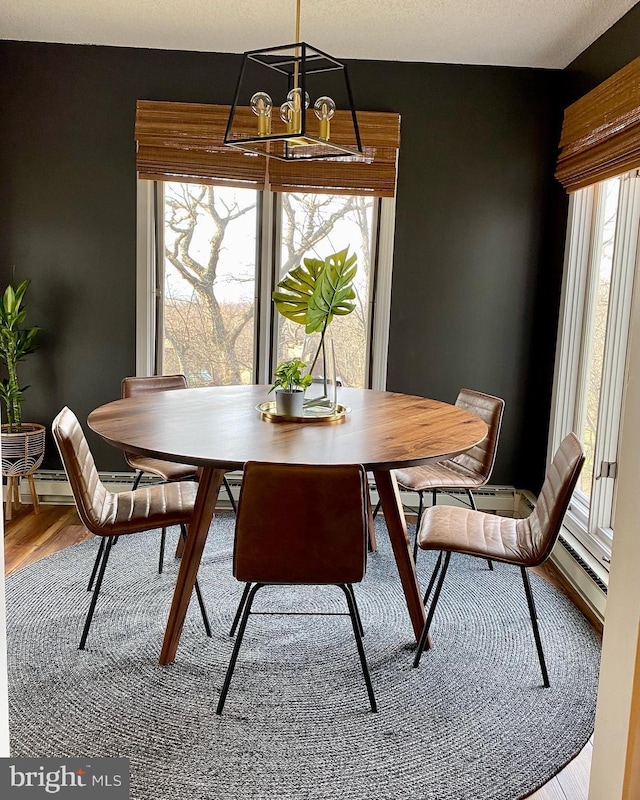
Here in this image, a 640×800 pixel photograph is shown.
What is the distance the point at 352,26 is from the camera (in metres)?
3.31

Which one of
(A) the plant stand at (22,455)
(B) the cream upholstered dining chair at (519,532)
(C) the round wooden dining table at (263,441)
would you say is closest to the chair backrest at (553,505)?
(B) the cream upholstered dining chair at (519,532)

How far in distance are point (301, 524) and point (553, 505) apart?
0.82 m

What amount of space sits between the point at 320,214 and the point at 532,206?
1.17m

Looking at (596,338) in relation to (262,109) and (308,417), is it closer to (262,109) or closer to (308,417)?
(308,417)

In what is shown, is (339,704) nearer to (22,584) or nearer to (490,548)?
(490,548)

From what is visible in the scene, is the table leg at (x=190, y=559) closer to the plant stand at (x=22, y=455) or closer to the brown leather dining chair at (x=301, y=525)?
the brown leather dining chair at (x=301, y=525)

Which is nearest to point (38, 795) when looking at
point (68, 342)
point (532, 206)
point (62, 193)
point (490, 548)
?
point (490, 548)

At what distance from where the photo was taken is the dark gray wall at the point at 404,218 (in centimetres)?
377

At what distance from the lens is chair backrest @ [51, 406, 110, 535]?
87.6 inches

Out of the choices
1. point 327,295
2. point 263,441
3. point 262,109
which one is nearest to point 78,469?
point 263,441

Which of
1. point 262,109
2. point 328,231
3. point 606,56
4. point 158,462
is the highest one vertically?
point 606,56

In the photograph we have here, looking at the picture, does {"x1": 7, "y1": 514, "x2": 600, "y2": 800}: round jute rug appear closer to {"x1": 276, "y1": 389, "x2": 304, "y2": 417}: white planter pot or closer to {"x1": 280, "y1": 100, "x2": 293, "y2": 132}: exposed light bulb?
{"x1": 276, "y1": 389, "x2": 304, "y2": 417}: white planter pot

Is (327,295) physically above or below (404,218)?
below

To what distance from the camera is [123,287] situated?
3.93m
